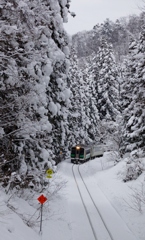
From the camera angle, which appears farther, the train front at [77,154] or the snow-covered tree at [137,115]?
the train front at [77,154]

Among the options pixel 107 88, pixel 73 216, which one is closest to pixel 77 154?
pixel 107 88

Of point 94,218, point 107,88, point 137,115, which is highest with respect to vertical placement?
point 107,88

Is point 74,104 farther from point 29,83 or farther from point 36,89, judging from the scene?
point 29,83

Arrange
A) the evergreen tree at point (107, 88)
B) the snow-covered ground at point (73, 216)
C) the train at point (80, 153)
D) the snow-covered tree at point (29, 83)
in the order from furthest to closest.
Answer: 1. the evergreen tree at point (107, 88)
2. the train at point (80, 153)
3. the snow-covered tree at point (29, 83)
4. the snow-covered ground at point (73, 216)

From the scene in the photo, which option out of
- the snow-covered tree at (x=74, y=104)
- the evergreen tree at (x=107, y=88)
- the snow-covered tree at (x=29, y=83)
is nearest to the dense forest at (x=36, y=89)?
the snow-covered tree at (x=29, y=83)

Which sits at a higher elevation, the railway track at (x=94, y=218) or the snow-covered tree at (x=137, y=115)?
the snow-covered tree at (x=137, y=115)

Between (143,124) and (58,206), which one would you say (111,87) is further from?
(58,206)

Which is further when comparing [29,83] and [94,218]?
[94,218]

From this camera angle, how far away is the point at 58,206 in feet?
44.2

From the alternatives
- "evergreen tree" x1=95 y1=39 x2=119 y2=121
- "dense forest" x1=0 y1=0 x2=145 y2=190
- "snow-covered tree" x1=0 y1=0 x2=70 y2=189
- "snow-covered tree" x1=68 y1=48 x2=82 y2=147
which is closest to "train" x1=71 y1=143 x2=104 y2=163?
"snow-covered tree" x1=68 y1=48 x2=82 y2=147

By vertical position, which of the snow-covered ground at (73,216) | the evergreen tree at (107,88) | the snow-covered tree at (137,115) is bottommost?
the snow-covered ground at (73,216)

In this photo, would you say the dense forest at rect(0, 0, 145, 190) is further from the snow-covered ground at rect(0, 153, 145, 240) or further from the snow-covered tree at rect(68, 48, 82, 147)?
the snow-covered tree at rect(68, 48, 82, 147)

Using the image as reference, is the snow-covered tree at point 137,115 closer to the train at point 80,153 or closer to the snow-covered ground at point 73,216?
the snow-covered ground at point 73,216

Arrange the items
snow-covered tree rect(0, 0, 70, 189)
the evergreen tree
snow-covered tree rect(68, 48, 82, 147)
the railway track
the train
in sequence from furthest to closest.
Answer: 1. the evergreen tree
2. snow-covered tree rect(68, 48, 82, 147)
3. the train
4. the railway track
5. snow-covered tree rect(0, 0, 70, 189)
